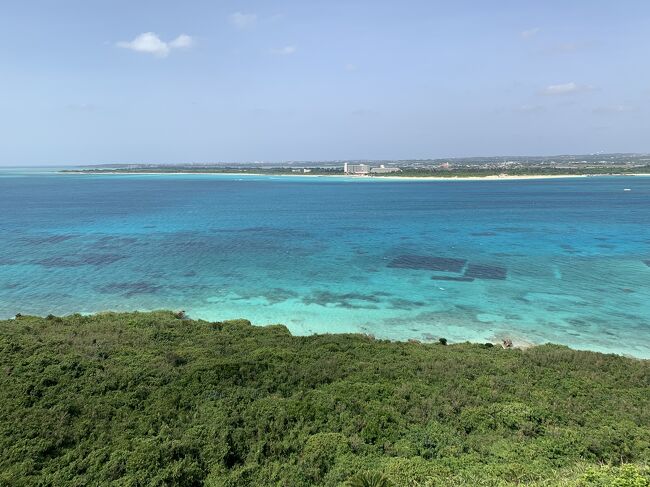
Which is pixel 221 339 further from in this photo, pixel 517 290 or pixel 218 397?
pixel 517 290

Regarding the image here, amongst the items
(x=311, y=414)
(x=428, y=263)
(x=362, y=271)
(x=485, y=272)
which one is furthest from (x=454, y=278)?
(x=311, y=414)

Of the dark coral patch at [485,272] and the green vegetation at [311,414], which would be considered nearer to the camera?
the green vegetation at [311,414]

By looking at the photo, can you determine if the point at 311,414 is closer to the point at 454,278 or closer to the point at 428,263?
the point at 454,278

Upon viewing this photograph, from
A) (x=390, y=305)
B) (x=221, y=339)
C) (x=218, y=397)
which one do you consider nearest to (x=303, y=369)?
(x=218, y=397)

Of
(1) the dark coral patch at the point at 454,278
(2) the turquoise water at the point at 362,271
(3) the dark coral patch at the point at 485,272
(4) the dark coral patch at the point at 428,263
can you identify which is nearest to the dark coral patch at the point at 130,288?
(2) the turquoise water at the point at 362,271

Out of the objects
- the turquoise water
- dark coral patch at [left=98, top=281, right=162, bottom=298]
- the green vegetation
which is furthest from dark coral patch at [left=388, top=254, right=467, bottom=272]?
dark coral patch at [left=98, top=281, right=162, bottom=298]

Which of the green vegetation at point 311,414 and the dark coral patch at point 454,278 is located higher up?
the green vegetation at point 311,414

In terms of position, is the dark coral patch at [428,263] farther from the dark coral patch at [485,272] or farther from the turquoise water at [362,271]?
the dark coral patch at [485,272]
